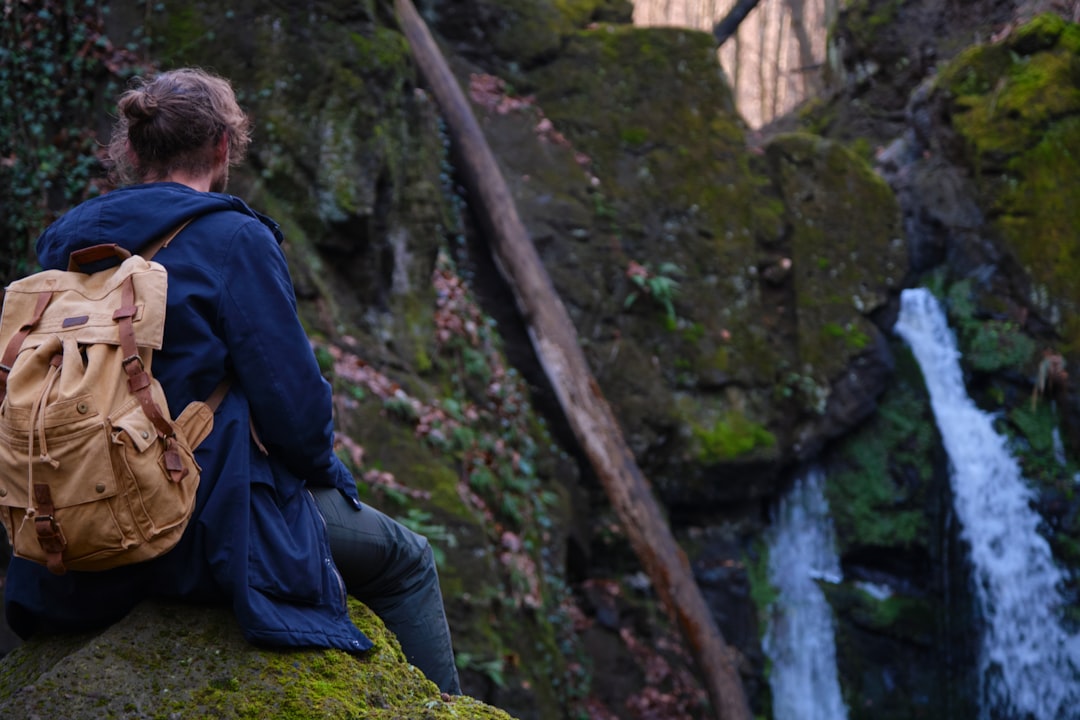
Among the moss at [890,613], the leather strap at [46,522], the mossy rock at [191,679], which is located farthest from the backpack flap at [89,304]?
the moss at [890,613]

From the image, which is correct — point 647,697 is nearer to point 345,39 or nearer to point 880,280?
point 880,280

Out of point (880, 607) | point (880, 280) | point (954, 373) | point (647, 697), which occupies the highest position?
point (880, 280)

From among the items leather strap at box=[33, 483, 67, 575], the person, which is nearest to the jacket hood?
the person

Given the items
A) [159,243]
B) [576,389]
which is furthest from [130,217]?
[576,389]

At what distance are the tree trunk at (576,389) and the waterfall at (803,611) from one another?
1362 mm

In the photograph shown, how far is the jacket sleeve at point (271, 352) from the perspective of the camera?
208 cm

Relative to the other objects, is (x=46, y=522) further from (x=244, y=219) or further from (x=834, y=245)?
(x=834, y=245)

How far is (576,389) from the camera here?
800 cm

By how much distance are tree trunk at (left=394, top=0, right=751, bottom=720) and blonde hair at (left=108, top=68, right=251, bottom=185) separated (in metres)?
5.88

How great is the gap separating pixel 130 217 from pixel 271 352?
48cm

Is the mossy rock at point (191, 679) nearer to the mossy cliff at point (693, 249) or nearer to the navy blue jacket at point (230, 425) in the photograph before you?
the navy blue jacket at point (230, 425)

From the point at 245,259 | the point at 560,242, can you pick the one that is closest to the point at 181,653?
the point at 245,259

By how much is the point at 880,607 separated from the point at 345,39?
758cm

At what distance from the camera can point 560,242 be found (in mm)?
9328
